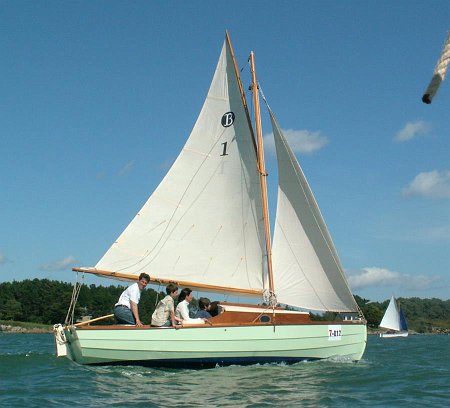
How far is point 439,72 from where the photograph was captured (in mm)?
3266

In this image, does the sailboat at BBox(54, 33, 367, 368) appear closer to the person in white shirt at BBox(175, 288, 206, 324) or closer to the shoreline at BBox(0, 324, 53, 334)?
the person in white shirt at BBox(175, 288, 206, 324)

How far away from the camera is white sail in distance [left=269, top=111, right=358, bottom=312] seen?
21.2 m

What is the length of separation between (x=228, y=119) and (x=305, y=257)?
208 inches

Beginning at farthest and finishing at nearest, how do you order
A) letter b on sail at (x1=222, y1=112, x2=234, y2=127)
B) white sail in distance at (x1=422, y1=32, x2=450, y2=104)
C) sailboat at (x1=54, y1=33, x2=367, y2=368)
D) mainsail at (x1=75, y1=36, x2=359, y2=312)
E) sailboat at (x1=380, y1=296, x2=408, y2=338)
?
1. sailboat at (x1=380, y1=296, x2=408, y2=338)
2. letter b on sail at (x1=222, y1=112, x2=234, y2=127)
3. mainsail at (x1=75, y1=36, x2=359, y2=312)
4. sailboat at (x1=54, y1=33, x2=367, y2=368)
5. white sail in distance at (x1=422, y1=32, x2=450, y2=104)

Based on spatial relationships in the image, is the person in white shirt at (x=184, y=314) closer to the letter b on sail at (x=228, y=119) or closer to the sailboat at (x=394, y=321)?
the letter b on sail at (x=228, y=119)

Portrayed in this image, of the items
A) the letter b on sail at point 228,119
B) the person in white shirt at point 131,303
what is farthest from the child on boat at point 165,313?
the letter b on sail at point 228,119

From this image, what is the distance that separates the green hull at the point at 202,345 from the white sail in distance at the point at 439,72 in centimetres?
1483

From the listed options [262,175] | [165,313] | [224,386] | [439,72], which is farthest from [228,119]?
[439,72]

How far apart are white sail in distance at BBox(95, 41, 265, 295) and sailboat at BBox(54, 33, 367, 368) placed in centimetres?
3

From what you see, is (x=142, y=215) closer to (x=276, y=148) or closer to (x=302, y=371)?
(x=276, y=148)

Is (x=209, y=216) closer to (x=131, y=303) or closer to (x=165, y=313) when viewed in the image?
(x=165, y=313)

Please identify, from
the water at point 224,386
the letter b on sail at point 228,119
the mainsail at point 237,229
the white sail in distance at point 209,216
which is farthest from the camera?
the letter b on sail at point 228,119

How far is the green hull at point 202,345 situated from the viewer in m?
17.3

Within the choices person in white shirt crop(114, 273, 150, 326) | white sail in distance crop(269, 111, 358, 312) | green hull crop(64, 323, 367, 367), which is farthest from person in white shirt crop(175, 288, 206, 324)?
white sail in distance crop(269, 111, 358, 312)
